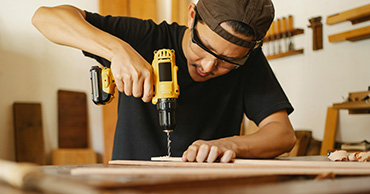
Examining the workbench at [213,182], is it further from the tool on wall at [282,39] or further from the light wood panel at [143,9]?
the light wood panel at [143,9]

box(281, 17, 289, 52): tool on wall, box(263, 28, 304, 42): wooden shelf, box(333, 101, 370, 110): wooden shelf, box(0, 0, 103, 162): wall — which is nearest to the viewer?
box(333, 101, 370, 110): wooden shelf

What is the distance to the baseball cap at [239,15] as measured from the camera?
155 cm

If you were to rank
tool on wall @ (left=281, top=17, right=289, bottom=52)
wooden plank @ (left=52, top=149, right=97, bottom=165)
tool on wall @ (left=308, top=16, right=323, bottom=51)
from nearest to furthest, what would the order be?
wooden plank @ (left=52, top=149, right=97, bottom=165)
tool on wall @ (left=308, top=16, right=323, bottom=51)
tool on wall @ (left=281, top=17, right=289, bottom=52)

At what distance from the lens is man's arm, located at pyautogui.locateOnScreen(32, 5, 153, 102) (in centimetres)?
150

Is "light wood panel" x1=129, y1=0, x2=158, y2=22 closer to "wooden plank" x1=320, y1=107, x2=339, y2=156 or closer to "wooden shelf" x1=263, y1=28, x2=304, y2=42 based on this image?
"wooden shelf" x1=263, y1=28, x2=304, y2=42

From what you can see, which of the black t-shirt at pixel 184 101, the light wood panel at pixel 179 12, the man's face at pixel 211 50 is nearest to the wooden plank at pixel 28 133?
the black t-shirt at pixel 184 101

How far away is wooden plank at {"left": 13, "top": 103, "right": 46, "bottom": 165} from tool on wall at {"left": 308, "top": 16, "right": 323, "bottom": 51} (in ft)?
9.35

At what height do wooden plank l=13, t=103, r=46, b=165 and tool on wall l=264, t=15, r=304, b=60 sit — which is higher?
tool on wall l=264, t=15, r=304, b=60

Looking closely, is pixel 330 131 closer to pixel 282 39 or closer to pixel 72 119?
pixel 282 39

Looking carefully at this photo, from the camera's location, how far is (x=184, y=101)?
200 centimetres

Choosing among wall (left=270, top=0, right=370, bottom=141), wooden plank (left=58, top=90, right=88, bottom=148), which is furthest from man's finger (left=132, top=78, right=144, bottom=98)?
wall (left=270, top=0, right=370, bottom=141)

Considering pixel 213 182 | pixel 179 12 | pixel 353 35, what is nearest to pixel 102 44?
pixel 213 182

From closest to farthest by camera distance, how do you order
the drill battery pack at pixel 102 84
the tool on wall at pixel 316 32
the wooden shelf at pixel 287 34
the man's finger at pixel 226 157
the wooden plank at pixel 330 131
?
1. the man's finger at pixel 226 157
2. the drill battery pack at pixel 102 84
3. the wooden plank at pixel 330 131
4. the tool on wall at pixel 316 32
5. the wooden shelf at pixel 287 34

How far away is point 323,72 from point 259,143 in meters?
2.38
